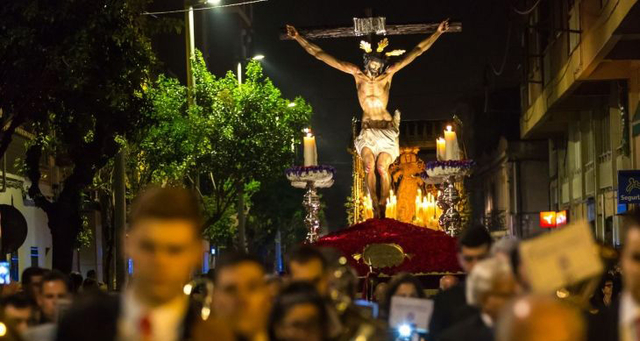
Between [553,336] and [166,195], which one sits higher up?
[166,195]

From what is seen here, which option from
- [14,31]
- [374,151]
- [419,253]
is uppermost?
[14,31]

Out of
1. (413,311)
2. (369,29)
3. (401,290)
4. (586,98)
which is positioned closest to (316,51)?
(369,29)

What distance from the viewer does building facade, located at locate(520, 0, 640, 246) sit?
1117 inches

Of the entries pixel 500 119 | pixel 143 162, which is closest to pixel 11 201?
pixel 143 162

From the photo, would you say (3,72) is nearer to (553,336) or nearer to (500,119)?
(553,336)

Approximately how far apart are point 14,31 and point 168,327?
15.6 metres

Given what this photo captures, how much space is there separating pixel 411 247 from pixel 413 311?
10631 mm

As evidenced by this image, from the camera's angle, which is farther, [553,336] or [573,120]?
[573,120]

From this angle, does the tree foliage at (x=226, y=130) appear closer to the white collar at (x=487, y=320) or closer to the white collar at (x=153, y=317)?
the white collar at (x=487, y=320)

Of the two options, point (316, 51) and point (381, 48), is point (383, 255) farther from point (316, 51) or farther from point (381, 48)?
point (316, 51)

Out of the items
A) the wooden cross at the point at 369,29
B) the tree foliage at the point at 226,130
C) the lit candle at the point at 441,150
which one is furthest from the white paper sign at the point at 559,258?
the tree foliage at the point at 226,130

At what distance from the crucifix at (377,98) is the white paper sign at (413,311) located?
612 inches

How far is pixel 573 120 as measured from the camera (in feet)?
144

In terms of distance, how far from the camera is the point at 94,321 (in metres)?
4.53
